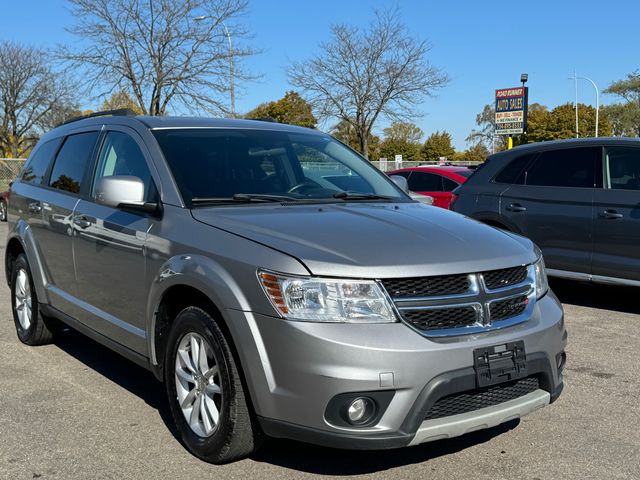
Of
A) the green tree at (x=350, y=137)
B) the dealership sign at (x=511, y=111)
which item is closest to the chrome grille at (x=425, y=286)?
the dealership sign at (x=511, y=111)

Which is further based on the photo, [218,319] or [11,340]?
[11,340]

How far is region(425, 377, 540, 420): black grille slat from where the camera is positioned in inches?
123

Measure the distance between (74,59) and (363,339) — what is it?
2459cm

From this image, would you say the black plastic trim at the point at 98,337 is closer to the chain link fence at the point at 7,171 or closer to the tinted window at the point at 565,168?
the tinted window at the point at 565,168

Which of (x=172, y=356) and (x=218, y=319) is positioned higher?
(x=218, y=319)

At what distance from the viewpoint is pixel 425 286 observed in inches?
123

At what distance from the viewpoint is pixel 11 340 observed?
6195 millimetres

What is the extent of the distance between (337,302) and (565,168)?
529 cm

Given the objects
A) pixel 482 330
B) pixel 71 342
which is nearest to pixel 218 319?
pixel 482 330

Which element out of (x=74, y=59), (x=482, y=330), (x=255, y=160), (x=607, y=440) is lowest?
(x=607, y=440)

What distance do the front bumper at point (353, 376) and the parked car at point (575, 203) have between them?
4406 mm

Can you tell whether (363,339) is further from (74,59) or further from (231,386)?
(74,59)

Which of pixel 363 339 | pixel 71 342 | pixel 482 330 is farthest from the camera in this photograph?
pixel 71 342

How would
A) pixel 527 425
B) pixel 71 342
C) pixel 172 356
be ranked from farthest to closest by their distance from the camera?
pixel 71 342
pixel 527 425
pixel 172 356
